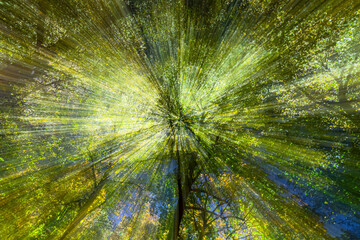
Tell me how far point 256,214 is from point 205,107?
214 inches

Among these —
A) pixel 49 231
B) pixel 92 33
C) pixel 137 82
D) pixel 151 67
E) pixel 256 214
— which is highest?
pixel 92 33

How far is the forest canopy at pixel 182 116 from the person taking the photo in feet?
20.3

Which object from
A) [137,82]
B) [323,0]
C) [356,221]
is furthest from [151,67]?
[356,221]

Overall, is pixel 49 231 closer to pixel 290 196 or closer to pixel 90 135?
pixel 90 135

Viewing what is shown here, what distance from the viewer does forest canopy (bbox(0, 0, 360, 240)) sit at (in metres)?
6.19

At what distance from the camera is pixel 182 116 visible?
6375 mm

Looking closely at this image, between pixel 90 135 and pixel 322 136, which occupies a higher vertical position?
pixel 322 136

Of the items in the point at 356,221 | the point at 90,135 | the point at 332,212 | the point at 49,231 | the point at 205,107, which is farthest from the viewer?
the point at 90,135

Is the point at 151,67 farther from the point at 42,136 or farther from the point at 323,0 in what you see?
A: the point at 42,136

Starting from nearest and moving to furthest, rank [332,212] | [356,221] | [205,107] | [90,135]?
[356,221]
[332,212]
[205,107]
[90,135]

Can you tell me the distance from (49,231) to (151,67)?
9.84 m

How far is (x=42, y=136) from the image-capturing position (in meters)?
10.0

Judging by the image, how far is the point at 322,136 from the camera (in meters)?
6.54

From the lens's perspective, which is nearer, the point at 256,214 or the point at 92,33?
the point at 256,214
